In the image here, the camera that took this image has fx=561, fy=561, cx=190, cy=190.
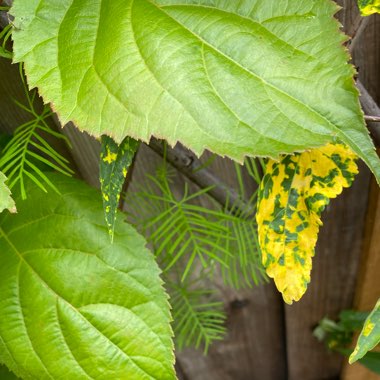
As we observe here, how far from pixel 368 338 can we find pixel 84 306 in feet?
0.89

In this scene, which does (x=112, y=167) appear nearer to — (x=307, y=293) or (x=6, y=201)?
(x=6, y=201)

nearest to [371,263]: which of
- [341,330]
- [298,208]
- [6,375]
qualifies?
[341,330]

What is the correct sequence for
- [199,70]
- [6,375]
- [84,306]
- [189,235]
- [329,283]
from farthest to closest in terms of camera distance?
1. [329,283]
2. [189,235]
3. [6,375]
4. [84,306]
5. [199,70]

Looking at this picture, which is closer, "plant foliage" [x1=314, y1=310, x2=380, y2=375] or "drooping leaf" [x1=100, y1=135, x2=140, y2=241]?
"drooping leaf" [x1=100, y1=135, x2=140, y2=241]

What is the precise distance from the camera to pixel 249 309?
108 centimetres

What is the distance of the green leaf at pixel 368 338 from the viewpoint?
44cm

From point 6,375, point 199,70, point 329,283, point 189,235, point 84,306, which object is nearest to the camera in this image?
point 199,70

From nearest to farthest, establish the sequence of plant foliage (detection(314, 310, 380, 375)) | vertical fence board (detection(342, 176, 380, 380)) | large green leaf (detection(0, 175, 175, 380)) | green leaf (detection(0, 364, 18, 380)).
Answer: large green leaf (detection(0, 175, 175, 380)), green leaf (detection(0, 364, 18, 380)), vertical fence board (detection(342, 176, 380, 380)), plant foliage (detection(314, 310, 380, 375))

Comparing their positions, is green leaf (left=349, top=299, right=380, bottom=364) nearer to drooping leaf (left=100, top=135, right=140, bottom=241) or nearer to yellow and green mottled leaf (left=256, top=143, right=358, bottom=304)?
yellow and green mottled leaf (left=256, top=143, right=358, bottom=304)

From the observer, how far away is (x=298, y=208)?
0.49m

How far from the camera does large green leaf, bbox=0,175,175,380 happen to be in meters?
0.55

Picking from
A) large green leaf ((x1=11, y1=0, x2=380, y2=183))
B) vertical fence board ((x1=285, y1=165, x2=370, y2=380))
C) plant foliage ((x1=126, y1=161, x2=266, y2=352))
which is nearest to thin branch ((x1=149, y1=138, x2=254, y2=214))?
plant foliage ((x1=126, y1=161, x2=266, y2=352))

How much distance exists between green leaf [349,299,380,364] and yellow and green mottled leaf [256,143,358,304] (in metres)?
0.06

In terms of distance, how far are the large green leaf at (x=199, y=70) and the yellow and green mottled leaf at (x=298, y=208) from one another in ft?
0.31
